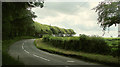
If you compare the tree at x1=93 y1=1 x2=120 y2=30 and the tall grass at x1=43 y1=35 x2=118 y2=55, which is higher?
the tree at x1=93 y1=1 x2=120 y2=30

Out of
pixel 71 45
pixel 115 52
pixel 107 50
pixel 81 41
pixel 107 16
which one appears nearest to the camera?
pixel 115 52

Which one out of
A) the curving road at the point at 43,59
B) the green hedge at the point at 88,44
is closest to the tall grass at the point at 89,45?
the green hedge at the point at 88,44

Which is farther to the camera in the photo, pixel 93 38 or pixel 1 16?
pixel 93 38

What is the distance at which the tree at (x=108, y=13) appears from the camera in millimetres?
14168

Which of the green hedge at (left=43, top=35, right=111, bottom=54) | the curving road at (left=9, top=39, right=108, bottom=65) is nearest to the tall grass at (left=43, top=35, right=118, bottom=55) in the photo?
the green hedge at (left=43, top=35, right=111, bottom=54)

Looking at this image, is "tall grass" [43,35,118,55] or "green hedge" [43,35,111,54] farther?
"green hedge" [43,35,111,54]

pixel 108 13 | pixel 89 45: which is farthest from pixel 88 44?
pixel 108 13

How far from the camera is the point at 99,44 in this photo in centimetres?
1474

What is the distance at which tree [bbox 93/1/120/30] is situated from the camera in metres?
14.2

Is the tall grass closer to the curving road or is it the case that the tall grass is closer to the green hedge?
the green hedge

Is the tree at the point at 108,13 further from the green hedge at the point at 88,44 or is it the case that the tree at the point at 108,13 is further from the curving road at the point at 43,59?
the curving road at the point at 43,59

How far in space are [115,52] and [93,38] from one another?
5.24 metres

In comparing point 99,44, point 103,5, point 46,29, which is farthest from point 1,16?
point 46,29

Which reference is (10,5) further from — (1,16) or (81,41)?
(81,41)
